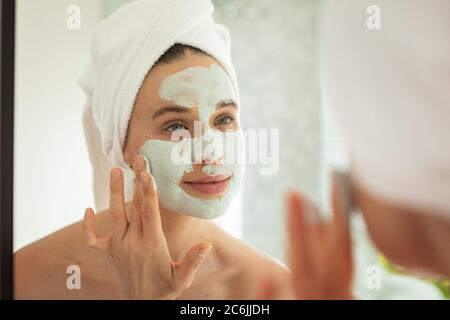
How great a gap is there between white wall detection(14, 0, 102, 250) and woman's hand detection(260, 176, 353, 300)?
0.49 m

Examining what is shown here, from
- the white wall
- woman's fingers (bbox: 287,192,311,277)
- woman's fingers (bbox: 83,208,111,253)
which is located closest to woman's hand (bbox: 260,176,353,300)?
woman's fingers (bbox: 287,192,311,277)

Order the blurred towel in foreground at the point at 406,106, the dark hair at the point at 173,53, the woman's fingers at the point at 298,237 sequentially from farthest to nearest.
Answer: the dark hair at the point at 173,53 → the woman's fingers at the point at 298,237 → the blurred towel in foreground at the point at 406,106

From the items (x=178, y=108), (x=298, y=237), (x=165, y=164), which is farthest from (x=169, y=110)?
(x=298, y=237)

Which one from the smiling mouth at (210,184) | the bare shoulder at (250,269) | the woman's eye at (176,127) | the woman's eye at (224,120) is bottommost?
the bare shoulder at (250,269)

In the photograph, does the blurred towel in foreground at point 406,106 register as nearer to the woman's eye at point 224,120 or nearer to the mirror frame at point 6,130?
the woman's eye at point 224,120

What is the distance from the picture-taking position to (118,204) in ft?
4.32

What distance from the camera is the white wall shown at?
1.34 metres

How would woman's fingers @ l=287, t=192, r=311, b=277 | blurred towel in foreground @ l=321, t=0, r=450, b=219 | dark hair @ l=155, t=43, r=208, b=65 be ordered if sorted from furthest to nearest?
dark hair @ l=155, t=43, r=208, b=65, woman's fingers @ l=287, t=192, r=311, b=277, blurred towel in foreground @ l=321, t=0, r=450, b=219

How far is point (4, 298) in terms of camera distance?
4.53 feet

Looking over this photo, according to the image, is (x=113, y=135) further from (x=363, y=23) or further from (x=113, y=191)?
(x=363, y=23)

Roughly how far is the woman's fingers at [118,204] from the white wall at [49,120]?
0.06 m

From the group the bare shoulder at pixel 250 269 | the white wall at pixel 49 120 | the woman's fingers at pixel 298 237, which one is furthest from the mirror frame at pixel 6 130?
the woman's fingers at pixel 298 237

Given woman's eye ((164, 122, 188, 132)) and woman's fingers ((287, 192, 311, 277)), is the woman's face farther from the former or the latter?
woman's fingers ((287, 192, 311, 277))

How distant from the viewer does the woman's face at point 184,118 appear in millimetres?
1283
